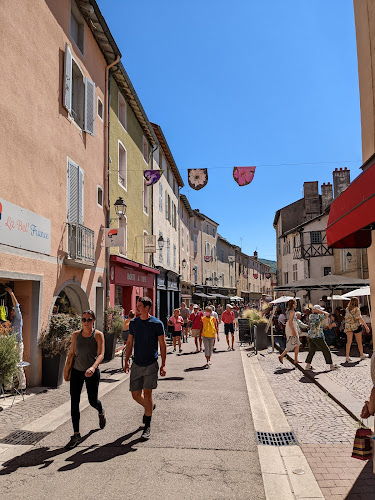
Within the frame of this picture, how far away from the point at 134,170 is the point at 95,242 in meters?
6.66

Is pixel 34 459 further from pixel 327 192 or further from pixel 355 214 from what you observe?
pixel 327 192

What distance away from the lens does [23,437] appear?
564cm

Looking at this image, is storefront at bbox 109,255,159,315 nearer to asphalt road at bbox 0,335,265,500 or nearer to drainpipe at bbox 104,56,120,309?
drainpipe at bbox 104,56,120,309

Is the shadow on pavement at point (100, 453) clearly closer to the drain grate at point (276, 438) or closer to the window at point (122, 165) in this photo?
the drain grate at point (276, 438)

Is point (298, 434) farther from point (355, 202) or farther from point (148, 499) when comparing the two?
point (355, 202)

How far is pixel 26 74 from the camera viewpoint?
345 inches

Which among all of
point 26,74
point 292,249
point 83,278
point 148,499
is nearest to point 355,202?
point 148,499

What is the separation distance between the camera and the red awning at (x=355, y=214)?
446cm

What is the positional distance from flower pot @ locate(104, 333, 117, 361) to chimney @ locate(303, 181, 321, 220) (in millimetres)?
32001

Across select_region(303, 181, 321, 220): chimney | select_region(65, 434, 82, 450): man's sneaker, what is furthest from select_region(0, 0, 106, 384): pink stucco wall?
select_region(303, 181, 321, 220): chimney

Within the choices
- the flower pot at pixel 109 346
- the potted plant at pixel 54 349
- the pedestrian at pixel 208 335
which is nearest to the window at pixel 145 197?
the flower pot at pixel 109 346

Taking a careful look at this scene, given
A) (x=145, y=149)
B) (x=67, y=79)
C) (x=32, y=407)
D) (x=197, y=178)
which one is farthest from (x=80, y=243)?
(x=145, y=149)

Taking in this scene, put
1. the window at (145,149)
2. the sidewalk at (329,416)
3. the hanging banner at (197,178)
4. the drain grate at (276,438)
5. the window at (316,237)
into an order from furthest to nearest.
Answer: the window at (316,237)
the window at (145,149)
the hanging banner at (197,178)
the drain grate at (276,438)
the sidewalk at (329,416)

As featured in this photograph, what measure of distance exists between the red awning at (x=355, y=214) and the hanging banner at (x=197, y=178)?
10.7 metres
